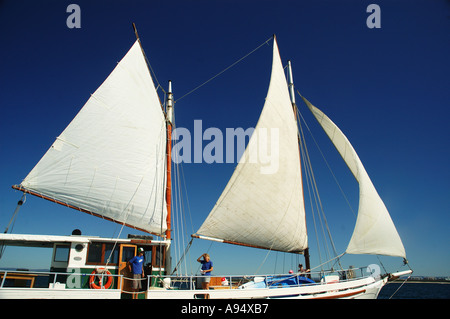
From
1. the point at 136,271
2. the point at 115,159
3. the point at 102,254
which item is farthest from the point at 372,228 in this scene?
the point at 115,159

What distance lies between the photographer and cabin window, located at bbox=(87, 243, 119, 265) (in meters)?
13.6

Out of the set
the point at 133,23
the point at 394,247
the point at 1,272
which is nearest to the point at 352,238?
the point at 394,247

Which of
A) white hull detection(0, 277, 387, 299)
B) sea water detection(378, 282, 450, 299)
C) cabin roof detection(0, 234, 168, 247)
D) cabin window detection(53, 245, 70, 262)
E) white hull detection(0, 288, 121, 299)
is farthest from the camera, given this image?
sea water detection(378, 282, 450, 299)

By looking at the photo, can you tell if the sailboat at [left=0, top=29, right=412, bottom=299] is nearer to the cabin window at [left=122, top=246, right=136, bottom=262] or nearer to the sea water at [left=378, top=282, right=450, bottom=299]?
the cabin window at [left=122, top=246, right=136, bottom=262]

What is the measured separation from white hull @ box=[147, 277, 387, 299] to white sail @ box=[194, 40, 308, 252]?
433 cm

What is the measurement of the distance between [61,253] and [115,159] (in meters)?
6.77

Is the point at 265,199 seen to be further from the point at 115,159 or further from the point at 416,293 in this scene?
the point at 416,293

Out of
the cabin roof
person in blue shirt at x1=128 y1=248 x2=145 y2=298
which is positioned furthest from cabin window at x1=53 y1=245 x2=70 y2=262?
person in blue shirt at x1=128 y1=248 x2=145 y2=298

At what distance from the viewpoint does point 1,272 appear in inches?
455

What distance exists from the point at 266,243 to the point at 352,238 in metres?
4.91

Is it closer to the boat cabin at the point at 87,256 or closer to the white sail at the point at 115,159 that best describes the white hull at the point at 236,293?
the boat cabin at the point at 87,256

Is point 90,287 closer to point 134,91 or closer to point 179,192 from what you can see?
point 179,192

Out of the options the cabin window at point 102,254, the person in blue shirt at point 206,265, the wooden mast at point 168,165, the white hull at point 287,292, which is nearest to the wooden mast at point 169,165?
the wooden mast at point 168,165

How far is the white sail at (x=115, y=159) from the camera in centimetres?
1733
